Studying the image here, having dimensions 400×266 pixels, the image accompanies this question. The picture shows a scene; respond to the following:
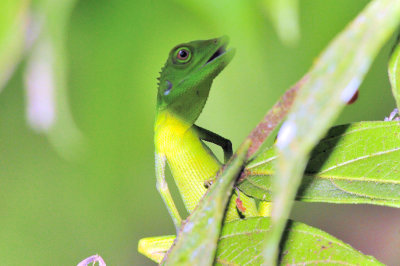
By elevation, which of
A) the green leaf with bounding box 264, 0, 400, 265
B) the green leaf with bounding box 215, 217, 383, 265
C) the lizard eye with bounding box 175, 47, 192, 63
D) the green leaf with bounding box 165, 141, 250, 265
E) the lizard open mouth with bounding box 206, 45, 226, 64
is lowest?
the green leaf with bounding box 215, 217, 383, 265

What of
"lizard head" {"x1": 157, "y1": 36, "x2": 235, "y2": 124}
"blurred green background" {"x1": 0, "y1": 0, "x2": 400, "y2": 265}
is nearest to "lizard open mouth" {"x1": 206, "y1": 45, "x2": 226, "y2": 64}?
"lizard head" {"x1": 157, "y1": 36, "x2": 235, "y2": 124}

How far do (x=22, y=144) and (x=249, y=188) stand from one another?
63.3 inches

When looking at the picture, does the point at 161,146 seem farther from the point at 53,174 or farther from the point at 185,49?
the point at 53,174

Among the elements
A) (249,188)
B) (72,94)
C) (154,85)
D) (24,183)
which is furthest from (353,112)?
(249,188)

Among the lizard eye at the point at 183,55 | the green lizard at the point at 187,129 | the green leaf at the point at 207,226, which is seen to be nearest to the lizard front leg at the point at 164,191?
the green lizard at the point at 187,129

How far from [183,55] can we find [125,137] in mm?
922

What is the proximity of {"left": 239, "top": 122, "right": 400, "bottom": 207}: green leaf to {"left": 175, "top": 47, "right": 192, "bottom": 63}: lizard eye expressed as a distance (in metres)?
0.47

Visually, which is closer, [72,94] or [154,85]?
[154,85]

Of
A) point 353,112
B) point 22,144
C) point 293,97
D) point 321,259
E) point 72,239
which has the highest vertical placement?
point 22,144

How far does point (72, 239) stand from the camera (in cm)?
186

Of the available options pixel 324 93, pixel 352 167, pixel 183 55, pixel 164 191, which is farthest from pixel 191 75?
pixel 324 93

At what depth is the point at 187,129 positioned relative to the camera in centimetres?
75

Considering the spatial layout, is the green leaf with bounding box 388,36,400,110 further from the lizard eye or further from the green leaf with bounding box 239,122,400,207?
the lizard eye

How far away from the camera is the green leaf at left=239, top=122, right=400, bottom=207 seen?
13.9 inches
